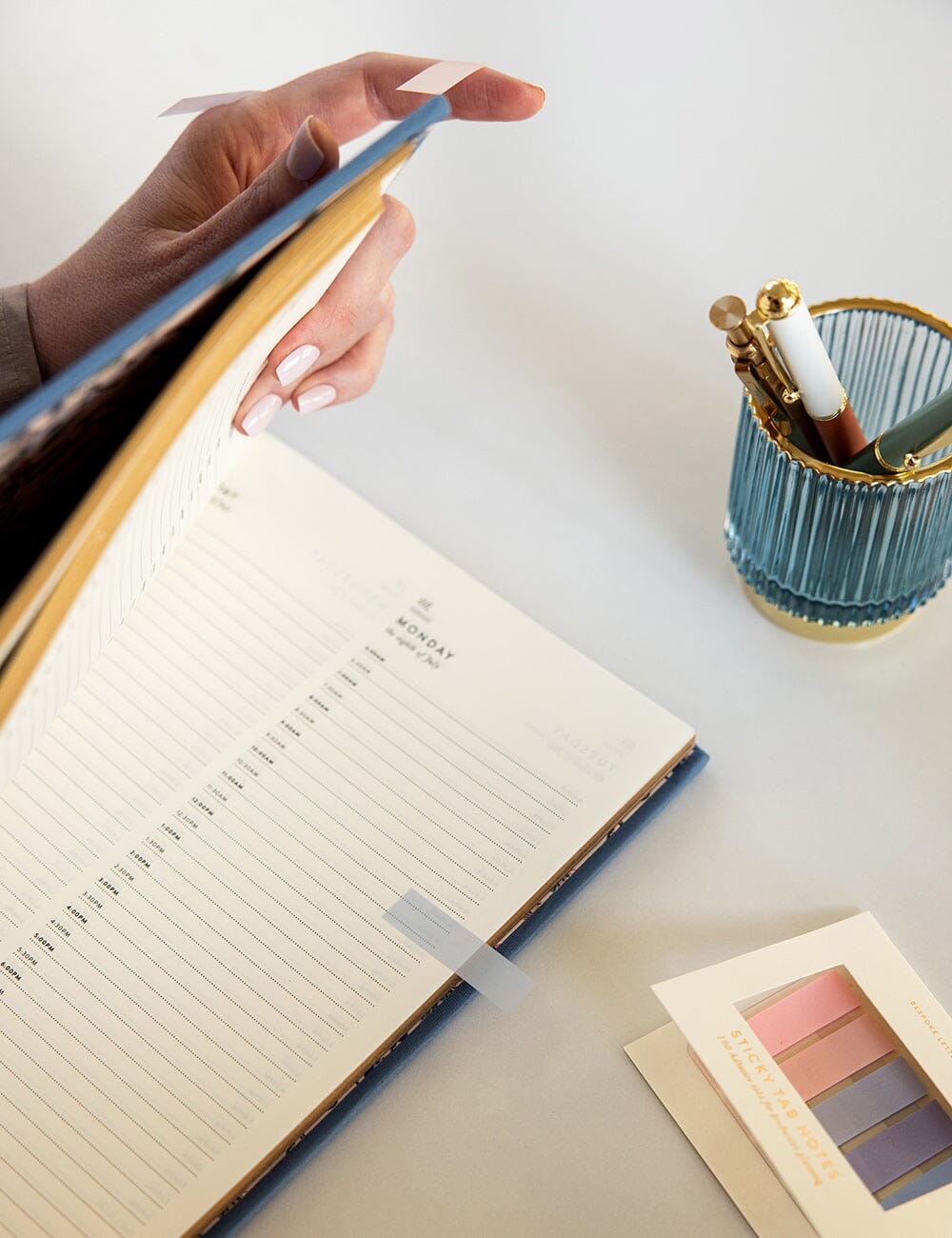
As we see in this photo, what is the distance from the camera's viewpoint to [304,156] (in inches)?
20.4

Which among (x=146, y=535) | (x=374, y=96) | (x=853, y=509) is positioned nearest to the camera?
(x=146, y=535)

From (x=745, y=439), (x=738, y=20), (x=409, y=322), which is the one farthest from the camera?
(x=738, y=20)

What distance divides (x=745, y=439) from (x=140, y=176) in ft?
1.76

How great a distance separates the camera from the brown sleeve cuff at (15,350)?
686 mm

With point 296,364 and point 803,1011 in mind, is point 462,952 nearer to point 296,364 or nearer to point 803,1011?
point 803,1011

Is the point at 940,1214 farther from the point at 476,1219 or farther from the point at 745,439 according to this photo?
the point at 745,439

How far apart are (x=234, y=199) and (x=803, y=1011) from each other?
0.47 meters

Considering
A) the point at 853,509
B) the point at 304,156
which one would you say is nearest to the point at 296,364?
the point at 304,156

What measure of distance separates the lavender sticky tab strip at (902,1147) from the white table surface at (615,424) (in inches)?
2.4

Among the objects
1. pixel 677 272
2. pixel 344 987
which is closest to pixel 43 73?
pixel 677 272

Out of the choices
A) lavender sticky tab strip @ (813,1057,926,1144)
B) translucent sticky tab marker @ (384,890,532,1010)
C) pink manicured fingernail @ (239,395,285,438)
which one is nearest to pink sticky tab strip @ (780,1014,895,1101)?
lavender sticky tab strip @ (813,1057,926,1144)

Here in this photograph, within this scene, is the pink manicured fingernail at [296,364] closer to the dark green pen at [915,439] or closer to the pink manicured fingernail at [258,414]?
the pink manicured fingernail at [258,414]

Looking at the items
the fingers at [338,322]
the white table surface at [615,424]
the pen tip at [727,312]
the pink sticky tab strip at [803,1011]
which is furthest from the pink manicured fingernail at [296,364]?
the pink sticky tab strip at [803,1011]

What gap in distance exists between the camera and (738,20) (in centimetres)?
99
